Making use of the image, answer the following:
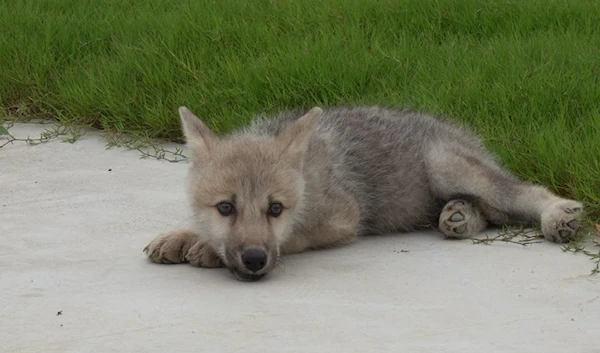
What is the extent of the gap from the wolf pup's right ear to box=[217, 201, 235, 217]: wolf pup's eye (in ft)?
1.21

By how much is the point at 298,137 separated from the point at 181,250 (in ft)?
2.49

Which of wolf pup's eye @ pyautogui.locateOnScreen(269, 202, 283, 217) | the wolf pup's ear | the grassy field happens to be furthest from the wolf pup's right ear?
the grassy field

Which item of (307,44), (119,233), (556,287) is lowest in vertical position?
(119,233)

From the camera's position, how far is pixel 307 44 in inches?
304

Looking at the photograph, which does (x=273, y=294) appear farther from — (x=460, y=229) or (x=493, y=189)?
(x=493, y=189)

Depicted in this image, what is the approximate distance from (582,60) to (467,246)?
2337mm

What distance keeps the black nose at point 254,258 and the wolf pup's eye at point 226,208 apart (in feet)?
0.84

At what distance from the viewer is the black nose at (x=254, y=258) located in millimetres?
4715

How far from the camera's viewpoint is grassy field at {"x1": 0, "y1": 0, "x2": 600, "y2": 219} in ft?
22.2

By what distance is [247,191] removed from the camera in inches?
192

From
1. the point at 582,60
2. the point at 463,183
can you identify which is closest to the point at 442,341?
the point at 463,183

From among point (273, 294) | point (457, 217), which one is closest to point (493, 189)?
point (457, 217)

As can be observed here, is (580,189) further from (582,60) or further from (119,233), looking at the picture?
(119,233)

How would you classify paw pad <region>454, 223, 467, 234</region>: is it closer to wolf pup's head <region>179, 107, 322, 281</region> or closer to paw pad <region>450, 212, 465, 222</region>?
paw pad <region>450, 212, 465, 222</region>
